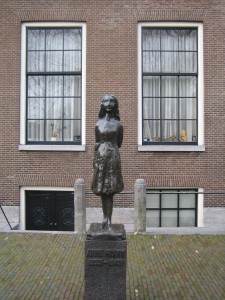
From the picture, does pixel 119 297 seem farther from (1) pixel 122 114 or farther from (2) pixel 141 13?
(2) pixel 141 13

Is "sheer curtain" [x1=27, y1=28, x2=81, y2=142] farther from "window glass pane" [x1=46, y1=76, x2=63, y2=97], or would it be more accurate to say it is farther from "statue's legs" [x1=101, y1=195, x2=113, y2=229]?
"statue's legs" [x1=101, y1=195, x2=113, y2=229]

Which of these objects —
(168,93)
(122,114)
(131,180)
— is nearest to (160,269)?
(131,180)

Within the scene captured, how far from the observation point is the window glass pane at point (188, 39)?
42.1 feet

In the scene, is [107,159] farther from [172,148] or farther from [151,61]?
[151,61]

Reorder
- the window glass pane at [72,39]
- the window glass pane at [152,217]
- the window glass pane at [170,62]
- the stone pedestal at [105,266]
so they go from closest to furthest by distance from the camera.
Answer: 1. the stone pedestal at [105,266]
2. the window glass pane at [152,217]
3. the window glass pane at [72,39]
4. the window glass pane at [170,62]

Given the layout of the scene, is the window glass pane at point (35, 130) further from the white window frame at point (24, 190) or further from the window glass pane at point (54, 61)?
the window glass pane at point (54, 61)

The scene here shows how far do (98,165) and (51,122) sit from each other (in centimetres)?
772

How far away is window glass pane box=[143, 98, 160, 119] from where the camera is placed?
12969mm

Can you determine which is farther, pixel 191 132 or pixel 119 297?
pixel 191 132

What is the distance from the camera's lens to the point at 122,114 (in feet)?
41.0

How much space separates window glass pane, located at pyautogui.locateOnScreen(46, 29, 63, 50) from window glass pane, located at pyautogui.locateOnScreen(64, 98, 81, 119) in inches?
72.8

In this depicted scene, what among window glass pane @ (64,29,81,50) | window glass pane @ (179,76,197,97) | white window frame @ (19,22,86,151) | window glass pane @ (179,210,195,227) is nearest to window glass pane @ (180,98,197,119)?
window glass pane @ (179,76,197,97)

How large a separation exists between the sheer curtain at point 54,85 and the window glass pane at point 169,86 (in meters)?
2.93

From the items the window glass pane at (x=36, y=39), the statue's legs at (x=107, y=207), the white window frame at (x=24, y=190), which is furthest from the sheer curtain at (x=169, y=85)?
the statue's legs at (x=107, y=207)
